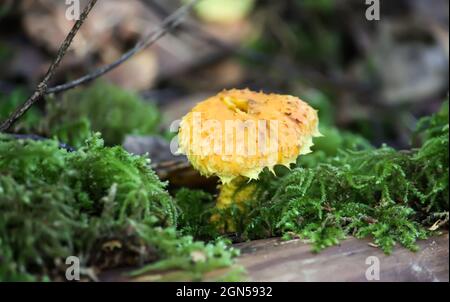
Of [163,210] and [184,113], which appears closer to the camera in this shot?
[163,210]

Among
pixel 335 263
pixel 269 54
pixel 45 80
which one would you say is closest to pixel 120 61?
pixel 45 80

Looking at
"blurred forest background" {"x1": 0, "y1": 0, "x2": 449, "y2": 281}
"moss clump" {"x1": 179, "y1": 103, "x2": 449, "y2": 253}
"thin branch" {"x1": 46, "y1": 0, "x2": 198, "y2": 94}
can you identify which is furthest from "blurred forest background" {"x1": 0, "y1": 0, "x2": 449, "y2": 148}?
"moss clump" {"x1": 179, "y1": 103, "x2": 449, "y2": 253}

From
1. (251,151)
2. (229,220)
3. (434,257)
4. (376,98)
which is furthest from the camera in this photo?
(376,98)

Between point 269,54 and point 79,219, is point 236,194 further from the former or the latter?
point 269,54

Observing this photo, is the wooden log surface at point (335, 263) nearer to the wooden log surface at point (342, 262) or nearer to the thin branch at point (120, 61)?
the wooden log surface at point (342, 262)

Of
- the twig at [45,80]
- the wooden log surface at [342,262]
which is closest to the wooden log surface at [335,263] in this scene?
the wooden log surface at [342,262]
